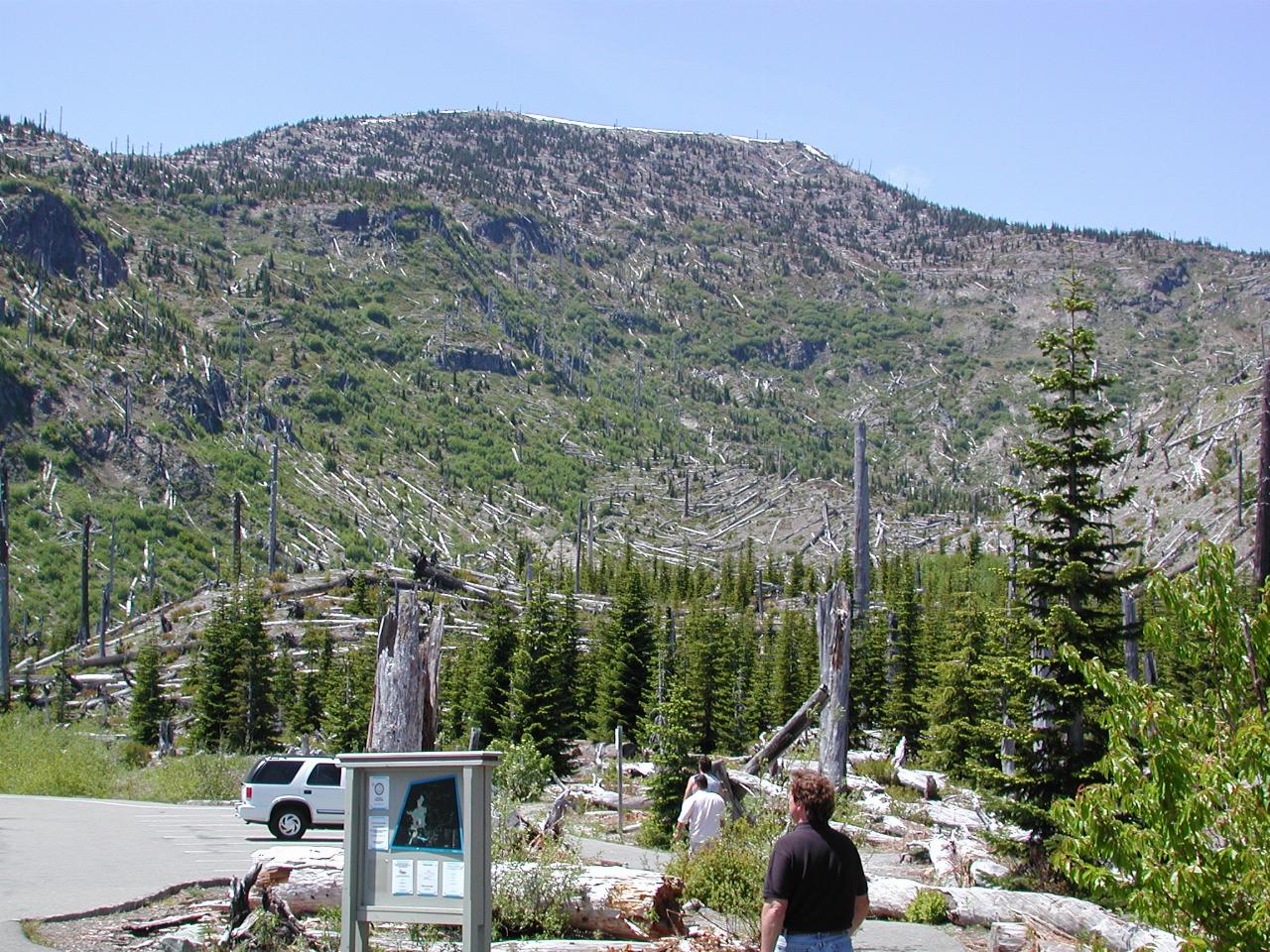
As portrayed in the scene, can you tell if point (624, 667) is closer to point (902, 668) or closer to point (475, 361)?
point (902, 668)

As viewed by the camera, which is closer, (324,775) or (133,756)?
(324,775)

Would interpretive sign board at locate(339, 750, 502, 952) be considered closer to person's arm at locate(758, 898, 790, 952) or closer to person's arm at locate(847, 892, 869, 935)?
person's arm at locate(758, 898, 790, 952)

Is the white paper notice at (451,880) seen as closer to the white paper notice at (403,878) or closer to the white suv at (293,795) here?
the white paper notice at (403,878)

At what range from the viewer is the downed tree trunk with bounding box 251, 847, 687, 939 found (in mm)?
11766

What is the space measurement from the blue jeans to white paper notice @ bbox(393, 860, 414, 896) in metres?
2.96

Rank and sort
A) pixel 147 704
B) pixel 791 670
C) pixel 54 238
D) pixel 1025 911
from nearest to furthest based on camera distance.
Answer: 1. pixel 1025 911
2. pixel 147 704
3. pixel 791 670
4. pixel 54 238

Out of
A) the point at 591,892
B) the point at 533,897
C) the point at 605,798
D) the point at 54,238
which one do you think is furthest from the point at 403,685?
the point at 54,238

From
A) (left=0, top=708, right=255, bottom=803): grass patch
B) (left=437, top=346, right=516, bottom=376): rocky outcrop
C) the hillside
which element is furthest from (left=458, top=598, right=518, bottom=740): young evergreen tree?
(left=437, top=346, right=516, bottom=376): rocky outcrop

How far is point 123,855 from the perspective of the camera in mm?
16938

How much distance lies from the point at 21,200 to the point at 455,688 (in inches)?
4747

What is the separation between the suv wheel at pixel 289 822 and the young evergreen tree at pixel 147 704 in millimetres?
22488

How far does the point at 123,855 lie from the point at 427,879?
10.4m

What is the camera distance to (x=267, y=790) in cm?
2136

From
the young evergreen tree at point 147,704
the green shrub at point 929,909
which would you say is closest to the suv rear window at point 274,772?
the green shrub at point 929,909
